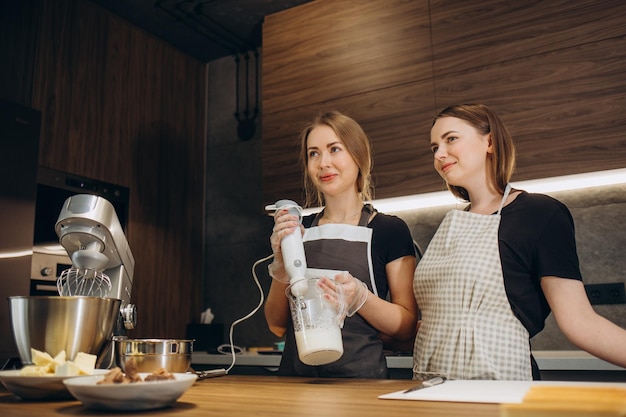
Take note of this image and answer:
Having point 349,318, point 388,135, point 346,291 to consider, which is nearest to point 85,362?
point 346,291

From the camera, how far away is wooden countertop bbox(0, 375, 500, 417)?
2.17 ft

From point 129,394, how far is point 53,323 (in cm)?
27

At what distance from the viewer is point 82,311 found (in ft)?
2.90

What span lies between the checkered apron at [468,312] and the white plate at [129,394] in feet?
2.24

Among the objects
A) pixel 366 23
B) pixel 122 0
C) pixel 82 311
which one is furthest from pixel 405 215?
pixel 82 311

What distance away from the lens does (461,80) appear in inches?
87.0

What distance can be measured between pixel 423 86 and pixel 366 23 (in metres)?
0.41

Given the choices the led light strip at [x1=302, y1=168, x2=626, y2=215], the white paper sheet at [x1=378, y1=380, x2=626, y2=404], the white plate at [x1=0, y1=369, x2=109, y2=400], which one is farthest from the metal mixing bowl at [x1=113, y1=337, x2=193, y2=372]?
the led light strip at [x1=302, y1=168, x2=626, y2=215]

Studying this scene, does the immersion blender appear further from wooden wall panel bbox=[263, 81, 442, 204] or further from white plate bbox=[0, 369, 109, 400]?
wooden wall panel bbox=[263, 81, 442, 204]

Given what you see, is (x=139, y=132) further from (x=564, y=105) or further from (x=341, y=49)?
(x=564, y=105)

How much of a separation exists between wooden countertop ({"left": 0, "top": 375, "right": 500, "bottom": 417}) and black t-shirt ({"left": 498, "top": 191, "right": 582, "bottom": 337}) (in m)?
0.37

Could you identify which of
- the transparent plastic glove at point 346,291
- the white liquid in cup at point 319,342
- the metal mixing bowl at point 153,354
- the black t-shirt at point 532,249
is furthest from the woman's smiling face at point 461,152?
the metal mixing bowl at point 153,354

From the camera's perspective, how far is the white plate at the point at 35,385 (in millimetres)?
786

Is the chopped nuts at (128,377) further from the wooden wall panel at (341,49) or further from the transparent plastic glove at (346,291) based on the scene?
the wooden wall panel at (341,49)
